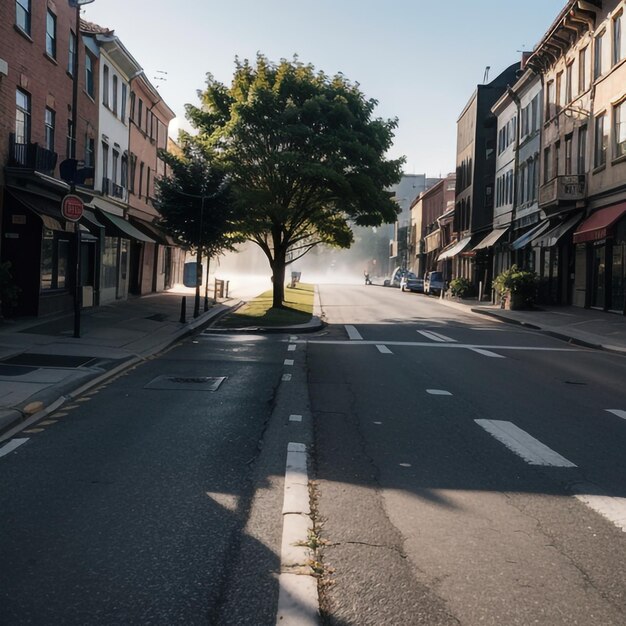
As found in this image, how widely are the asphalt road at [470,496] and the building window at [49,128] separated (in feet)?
44.0

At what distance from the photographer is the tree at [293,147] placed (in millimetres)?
28562

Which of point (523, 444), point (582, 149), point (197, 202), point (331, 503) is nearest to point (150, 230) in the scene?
point (197, 202)

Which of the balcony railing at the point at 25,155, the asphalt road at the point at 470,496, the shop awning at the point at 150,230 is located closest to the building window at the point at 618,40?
the asphalt road at the point at 470,496

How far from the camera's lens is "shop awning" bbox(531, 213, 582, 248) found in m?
30.8

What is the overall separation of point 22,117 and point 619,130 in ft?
64.0

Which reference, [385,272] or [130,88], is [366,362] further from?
[385,272]

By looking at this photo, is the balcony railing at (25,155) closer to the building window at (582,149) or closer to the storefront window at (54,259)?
the storefront window at (54,259)

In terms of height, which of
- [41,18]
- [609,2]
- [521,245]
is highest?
[609,2]

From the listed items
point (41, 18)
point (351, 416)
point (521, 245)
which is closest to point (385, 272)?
point (521, 245)

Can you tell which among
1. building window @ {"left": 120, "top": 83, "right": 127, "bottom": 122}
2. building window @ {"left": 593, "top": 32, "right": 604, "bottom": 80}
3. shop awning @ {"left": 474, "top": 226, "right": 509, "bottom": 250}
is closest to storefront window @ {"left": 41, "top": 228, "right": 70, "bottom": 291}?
building window @ {"left": 120, "top": 83, "right": 127, "bottom": 122}

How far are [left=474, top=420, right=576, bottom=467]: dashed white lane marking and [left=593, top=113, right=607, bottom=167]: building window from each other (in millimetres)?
22849

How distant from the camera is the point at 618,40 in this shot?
2755 centimetres

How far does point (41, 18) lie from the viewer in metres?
21.3

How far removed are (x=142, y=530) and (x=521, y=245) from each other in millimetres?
34201
